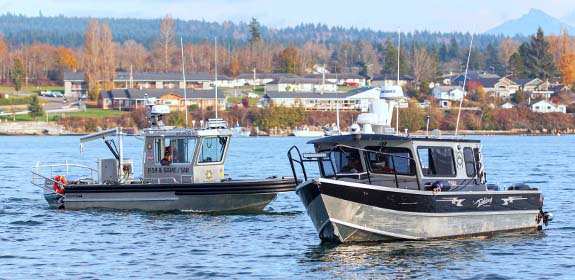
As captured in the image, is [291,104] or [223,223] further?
[291,104]

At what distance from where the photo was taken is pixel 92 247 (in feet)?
99.6

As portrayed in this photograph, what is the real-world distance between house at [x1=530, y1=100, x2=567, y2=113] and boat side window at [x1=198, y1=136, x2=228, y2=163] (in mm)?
148028

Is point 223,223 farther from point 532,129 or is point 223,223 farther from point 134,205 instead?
point 532,129

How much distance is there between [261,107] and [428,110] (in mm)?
26195

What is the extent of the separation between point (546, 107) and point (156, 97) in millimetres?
63086

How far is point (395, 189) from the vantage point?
27.8 meters

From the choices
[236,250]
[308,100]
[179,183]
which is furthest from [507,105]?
[236,250]

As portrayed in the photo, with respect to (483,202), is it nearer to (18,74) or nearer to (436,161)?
(436,161)

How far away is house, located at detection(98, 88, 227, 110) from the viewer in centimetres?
16450

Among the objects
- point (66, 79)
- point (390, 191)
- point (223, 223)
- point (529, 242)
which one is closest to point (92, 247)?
point (223, 223)

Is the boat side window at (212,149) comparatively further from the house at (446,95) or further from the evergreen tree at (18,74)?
the evergreen tree at (18,74)

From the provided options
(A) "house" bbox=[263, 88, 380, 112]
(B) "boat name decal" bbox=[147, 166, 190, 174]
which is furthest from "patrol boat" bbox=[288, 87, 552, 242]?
(A) "house" bbox=[263, 88, 380, 112]

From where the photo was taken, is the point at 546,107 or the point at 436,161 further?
the point at 546,107

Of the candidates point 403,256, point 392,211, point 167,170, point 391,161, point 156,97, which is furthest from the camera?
point 156,97
